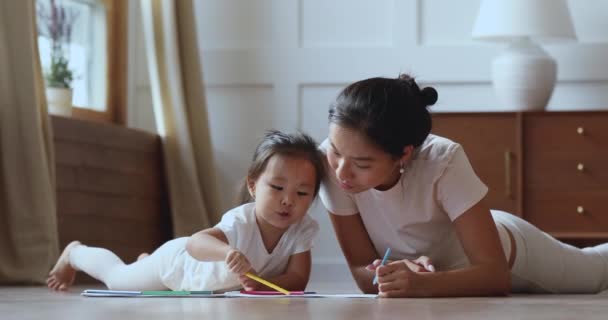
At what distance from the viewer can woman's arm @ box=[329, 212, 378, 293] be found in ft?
7.76

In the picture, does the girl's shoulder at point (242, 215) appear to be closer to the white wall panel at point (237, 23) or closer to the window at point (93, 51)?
the window at point (93, 51)

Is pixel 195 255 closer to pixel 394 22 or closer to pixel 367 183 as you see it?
pixel 367 183

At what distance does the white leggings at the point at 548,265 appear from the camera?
257 cm

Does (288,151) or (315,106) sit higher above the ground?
(288,151)

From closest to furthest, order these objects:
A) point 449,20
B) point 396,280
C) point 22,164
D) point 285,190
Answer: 1. point 396,280
2. point 285,190
3. point 22,164
4. point 449,20

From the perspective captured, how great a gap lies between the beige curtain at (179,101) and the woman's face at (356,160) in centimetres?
258

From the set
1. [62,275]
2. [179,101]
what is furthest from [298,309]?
[179,101]

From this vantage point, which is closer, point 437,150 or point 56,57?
point 437,150

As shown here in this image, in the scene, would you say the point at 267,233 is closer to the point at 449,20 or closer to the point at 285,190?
the point at 285,190

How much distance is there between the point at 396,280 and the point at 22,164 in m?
1.75

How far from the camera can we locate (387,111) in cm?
209

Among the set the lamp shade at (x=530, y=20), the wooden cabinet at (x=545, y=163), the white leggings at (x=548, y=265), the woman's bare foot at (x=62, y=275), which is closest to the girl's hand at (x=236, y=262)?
the white leggings at (x=548, y=265)

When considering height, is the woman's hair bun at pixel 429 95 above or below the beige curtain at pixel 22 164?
above

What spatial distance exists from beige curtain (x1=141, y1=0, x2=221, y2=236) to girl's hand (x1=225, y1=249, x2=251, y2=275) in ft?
8.15
